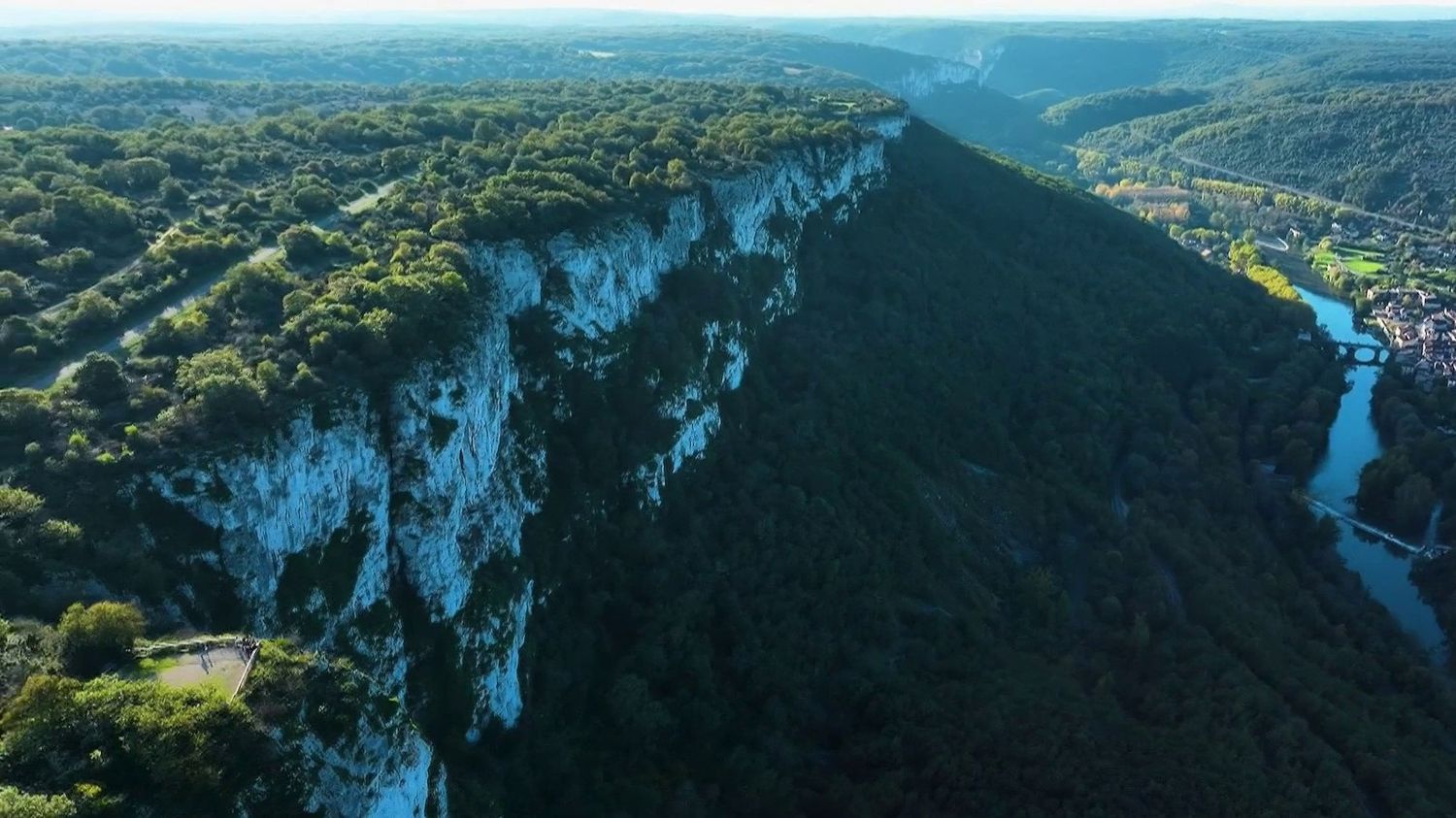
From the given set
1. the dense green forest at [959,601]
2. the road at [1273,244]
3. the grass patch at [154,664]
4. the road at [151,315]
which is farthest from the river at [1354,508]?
the road at [151,315]

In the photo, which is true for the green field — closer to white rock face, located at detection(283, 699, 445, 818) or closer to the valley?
the valley

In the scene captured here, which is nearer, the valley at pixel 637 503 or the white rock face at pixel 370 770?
the white rock face at pixel 370 770

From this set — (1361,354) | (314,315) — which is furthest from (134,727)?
(1361,354)

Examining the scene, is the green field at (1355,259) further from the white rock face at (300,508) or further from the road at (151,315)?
the white rock face at (300,508)

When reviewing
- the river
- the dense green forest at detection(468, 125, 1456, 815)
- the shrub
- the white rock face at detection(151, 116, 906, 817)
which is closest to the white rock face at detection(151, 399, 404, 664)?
the white rock face at detection(151, 116, 906, 817)

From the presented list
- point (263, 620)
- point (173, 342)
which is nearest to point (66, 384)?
point (173, 342)

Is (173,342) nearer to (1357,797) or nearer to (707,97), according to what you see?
(1357,797)
